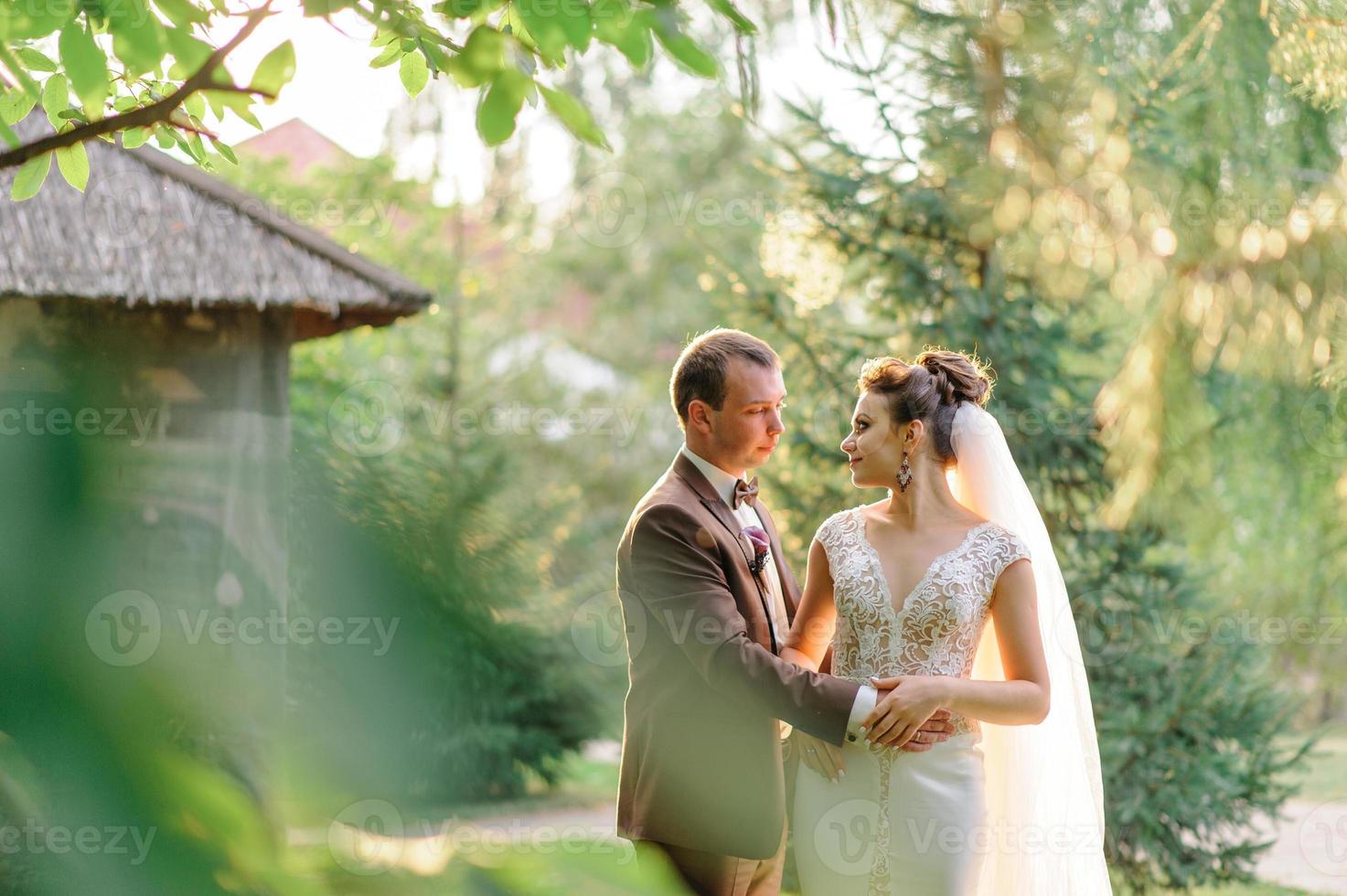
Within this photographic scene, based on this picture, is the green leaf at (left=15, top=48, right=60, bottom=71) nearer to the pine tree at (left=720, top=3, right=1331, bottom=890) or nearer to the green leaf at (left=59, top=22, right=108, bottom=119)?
the green leaf at (left=59, top=22, right=108, bottom=119)

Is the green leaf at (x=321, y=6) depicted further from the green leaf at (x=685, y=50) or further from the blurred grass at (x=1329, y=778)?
the blurred grass at (x=1329, y=778)

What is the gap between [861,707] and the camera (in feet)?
9.85

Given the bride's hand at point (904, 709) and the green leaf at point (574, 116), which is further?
the bride's hand at point (904, 709)

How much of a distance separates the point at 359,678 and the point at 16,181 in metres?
1.61

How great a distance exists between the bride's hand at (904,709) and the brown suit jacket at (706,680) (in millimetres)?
83

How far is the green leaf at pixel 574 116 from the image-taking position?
1286 mm

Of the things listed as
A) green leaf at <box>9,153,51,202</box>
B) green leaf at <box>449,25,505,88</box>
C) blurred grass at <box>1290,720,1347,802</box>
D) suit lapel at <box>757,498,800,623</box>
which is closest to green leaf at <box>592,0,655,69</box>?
green leaf at <box>449,25,505,88</box>

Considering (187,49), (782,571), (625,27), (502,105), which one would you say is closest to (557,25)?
(625,27)

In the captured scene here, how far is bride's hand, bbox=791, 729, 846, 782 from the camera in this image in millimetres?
3180

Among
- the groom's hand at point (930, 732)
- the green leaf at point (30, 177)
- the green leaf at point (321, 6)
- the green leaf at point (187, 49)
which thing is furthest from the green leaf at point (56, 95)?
the groom's hand at point (930, 732)

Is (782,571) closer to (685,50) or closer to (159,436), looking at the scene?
(685,50)

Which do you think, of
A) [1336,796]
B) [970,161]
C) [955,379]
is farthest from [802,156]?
[1336,796]

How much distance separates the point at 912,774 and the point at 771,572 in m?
0.70

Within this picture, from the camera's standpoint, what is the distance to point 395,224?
56.0 feet
